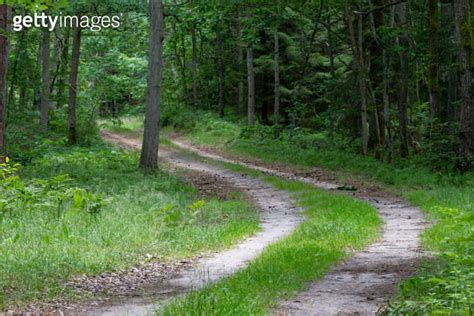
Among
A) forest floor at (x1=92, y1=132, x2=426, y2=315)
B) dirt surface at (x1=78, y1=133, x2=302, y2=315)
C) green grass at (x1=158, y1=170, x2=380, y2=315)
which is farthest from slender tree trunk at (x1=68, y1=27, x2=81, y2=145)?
green grass at (x1=158, y1=170, x2=380, y2=315)

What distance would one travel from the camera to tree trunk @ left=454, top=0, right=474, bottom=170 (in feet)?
56.2

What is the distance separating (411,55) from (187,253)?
54.1 feet

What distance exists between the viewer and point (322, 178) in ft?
69.9

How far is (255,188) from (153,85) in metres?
4.66

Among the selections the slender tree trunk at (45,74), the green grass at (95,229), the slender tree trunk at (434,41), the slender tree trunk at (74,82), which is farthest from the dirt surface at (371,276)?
the slender tree trunk at (45,74)

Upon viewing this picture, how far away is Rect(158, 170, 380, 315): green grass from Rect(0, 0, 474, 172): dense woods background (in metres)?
4.15

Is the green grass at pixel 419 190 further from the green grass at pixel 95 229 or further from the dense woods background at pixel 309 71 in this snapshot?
the green grass at pixel 95 229

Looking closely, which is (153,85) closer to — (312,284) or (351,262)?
(351,262)

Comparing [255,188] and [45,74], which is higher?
[45,74]

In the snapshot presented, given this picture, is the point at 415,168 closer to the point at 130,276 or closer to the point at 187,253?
the point at 187,253

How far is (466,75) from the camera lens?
17406mm

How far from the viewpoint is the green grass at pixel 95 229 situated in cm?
772

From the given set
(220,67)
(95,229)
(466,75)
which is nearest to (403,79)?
(466,75)

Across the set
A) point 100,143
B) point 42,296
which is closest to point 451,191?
point 42,296
